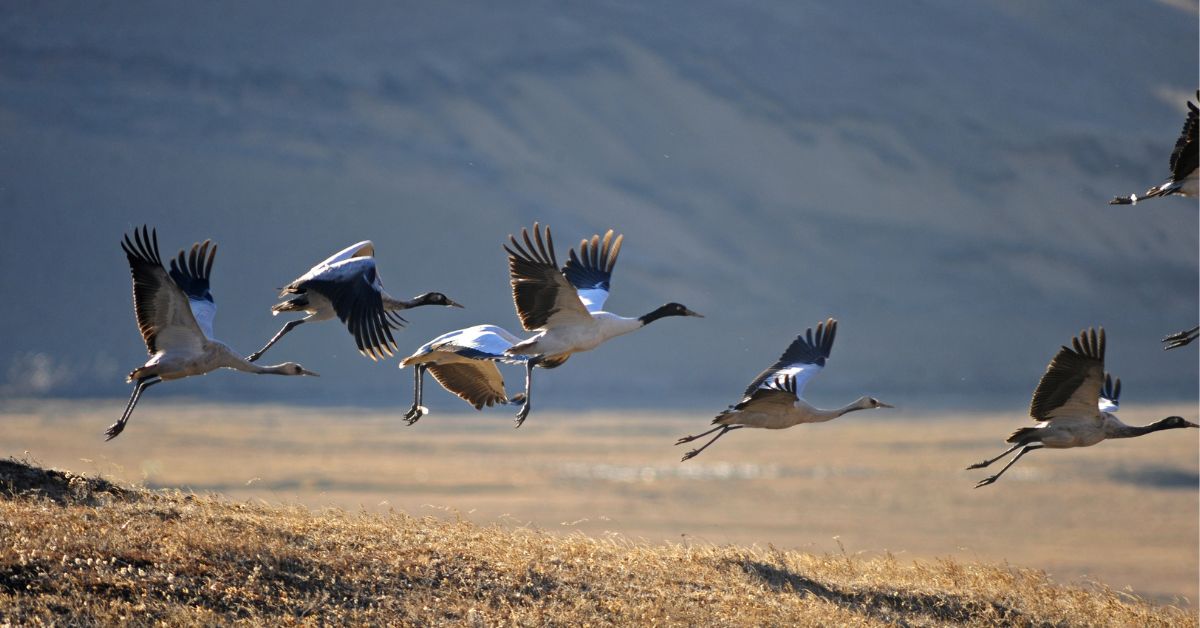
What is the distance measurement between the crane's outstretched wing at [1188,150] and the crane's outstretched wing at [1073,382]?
1.57 meters

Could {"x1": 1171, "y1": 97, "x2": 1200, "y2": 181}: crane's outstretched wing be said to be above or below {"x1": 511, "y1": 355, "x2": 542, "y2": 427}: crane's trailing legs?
above

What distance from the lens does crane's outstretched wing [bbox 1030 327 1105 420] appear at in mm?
11859

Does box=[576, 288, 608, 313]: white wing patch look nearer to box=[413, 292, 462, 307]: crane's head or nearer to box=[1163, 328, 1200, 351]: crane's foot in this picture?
box=[413, 292, 462, 307]: crane's head

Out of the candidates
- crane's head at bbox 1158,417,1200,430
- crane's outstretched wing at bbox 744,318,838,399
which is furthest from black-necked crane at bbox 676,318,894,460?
crane's head at bbox 1158,417,1200,430

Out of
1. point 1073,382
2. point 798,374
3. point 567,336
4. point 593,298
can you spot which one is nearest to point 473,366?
point 593,298

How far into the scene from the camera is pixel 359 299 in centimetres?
1217

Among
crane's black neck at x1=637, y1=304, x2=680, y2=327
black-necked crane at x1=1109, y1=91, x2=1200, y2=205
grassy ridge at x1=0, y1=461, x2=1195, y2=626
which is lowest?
grassy ridge at x1=0, y1=461, x2=1195, y2=626

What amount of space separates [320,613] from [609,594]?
8.11 feet

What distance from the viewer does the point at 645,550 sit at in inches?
494

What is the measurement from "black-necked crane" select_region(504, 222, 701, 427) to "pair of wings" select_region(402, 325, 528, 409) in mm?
313

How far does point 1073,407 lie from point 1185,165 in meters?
2.77

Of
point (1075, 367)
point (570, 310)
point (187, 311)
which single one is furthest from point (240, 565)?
point (1075, 367)

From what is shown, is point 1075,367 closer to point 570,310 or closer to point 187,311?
point 570,310

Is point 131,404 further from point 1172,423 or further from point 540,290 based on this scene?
point 1172,423
